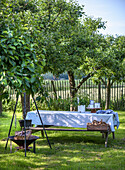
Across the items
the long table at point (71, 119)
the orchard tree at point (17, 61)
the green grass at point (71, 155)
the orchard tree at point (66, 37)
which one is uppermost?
the orchard tree at point (66, 37)

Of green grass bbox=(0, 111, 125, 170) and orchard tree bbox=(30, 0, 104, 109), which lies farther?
orchard tree bbox=(30, 0, 104, 109)

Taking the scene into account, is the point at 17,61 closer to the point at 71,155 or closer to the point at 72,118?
the point at 71,155

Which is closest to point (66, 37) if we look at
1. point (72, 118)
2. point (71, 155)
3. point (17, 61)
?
point (72, 118)

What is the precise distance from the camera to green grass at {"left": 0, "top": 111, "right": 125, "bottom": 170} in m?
5.69

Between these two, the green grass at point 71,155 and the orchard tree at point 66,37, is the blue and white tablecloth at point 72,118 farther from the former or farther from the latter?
the orchard tree at point 66,37

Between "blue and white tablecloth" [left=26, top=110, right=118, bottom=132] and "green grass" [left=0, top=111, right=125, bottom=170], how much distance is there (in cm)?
51

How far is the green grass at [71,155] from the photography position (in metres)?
5.69

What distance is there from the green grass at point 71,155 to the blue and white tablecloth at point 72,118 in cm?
51

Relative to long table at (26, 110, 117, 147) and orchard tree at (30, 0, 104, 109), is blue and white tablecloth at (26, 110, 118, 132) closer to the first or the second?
long table at (26, 110, 117, 147)

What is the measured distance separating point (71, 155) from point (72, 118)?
6.33 ft

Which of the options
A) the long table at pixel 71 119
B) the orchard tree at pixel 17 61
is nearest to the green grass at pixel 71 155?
the long table at pixel 71 119

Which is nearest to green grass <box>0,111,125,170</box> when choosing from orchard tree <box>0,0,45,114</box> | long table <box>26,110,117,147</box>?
long table <box>26,110,117,147</box>

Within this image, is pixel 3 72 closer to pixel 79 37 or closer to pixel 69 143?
pixel 69 143

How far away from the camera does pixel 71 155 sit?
660 cm
